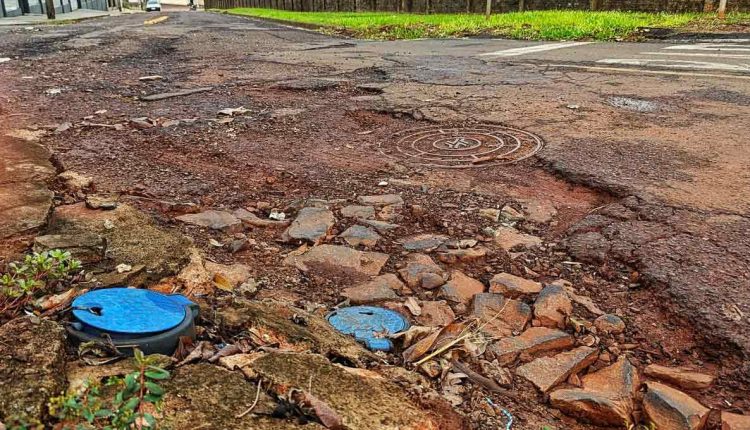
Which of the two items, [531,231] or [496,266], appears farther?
[531,231]

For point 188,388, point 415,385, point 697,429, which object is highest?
point 188,388

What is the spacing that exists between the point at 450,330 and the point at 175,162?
2329mm

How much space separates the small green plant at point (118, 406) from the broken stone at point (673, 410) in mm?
1250

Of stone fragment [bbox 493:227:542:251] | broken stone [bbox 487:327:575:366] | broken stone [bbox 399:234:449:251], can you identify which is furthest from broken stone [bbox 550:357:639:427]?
broken stone [bbox 399:234:449:251]

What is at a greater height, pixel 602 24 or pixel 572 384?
pixel 602 24

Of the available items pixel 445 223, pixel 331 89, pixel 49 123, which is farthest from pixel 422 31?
pixel 445 223

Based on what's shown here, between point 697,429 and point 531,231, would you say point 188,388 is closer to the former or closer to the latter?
point 697,429

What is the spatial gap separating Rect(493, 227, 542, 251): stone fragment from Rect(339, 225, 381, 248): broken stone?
0.54 metres

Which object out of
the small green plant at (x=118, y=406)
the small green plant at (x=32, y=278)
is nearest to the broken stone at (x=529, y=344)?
the small green plant at (x=118, y=406)

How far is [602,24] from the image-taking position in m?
11.3

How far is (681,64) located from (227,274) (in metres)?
6.43

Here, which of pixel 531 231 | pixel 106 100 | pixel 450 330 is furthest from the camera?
pixel 106 100

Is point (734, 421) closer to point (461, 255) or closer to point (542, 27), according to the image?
point (461, 255)

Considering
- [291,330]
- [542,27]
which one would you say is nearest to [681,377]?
[291,330]
